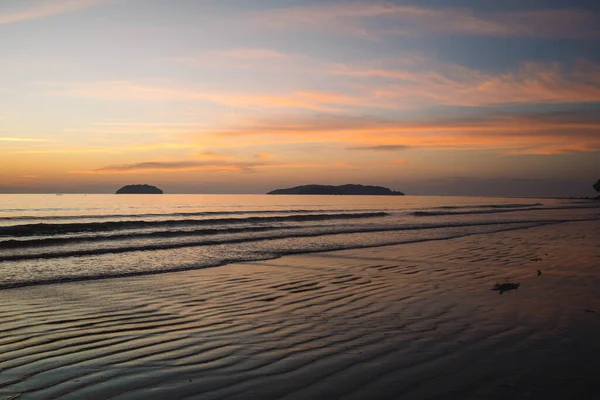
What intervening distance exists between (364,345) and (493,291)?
16.3 ft

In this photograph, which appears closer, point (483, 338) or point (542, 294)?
point (483, 338)

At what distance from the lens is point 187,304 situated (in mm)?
8812

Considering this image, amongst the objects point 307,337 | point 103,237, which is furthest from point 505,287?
point 103,237

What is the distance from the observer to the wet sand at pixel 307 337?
15.0 feet

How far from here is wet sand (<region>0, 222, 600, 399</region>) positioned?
15.0 feet

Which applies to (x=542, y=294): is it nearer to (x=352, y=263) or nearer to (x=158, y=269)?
(x=352, y=263)

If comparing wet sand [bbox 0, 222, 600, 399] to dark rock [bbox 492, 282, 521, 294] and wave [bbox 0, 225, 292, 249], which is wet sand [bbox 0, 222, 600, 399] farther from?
wave [bbox 0, 225, 292, 249]

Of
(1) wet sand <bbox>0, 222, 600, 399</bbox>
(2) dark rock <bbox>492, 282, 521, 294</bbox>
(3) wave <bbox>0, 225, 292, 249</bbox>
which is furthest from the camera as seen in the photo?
(3) wave <bbox>0, 225, 292, 249</bbox>

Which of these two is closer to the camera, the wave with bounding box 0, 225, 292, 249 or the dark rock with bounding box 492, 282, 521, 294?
the dark rock with bounding box 492, 282, 521, 294

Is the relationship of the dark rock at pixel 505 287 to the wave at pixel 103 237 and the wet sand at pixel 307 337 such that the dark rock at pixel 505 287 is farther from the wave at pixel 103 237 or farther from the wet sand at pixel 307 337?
the wave at pixel 103 237

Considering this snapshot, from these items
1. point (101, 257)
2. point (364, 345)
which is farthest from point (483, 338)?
point (101, 257)

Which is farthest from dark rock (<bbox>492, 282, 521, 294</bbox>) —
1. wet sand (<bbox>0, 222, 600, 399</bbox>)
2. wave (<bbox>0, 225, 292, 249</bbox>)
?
wave (<bbox>0, 225, 292, 249</bbox>)

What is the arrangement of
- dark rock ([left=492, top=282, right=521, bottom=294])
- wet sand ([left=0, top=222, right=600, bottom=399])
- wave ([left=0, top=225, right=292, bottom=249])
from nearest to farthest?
wet sand ([left=0, top=222, right=600, bottom=399]) → dark rock ([left=492, top=282, right=521, bottom=294]) → wave ([left=0, top=225, right=292, bottom=249])

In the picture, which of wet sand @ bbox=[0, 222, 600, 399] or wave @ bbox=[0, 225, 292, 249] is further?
wave @ bbox=[0, 225, 292, 249]
